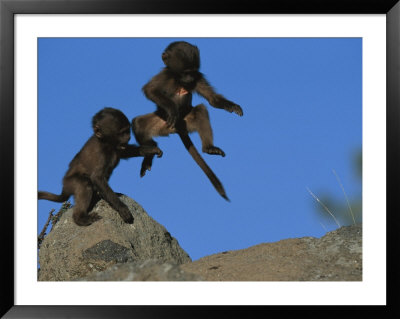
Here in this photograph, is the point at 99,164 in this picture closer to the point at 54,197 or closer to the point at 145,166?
the point at 145,166

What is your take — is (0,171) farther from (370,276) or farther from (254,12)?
(370,276)

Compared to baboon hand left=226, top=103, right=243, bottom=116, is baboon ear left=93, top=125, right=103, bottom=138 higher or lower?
lower

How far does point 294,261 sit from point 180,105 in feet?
9.04

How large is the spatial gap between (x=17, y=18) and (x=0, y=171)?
1.55m

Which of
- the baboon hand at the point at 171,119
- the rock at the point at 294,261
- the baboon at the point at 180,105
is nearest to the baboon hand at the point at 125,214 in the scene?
the baboon at the point at 180,105

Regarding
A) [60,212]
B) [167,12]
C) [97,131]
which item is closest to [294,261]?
[97,131]

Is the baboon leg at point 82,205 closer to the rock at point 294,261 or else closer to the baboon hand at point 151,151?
the baboon hand at point 151,151

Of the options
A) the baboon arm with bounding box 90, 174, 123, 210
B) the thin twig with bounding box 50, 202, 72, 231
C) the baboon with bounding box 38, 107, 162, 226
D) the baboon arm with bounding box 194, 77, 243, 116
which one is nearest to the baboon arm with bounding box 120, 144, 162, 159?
the baboon with bounding box 38, 107, 162, 226

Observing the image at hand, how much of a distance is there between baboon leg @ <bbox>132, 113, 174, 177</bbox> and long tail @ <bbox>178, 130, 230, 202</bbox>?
0.76 feet

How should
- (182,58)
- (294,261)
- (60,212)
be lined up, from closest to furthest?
(294,261)
(182,58)
(60,212)

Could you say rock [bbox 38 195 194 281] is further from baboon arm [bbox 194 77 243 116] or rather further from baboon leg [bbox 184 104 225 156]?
baboon arm [bbox 194 77 243 116]

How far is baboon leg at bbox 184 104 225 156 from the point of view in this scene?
9.06m

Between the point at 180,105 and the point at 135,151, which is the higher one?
the point at 180,105

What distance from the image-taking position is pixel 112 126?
28.6ft
